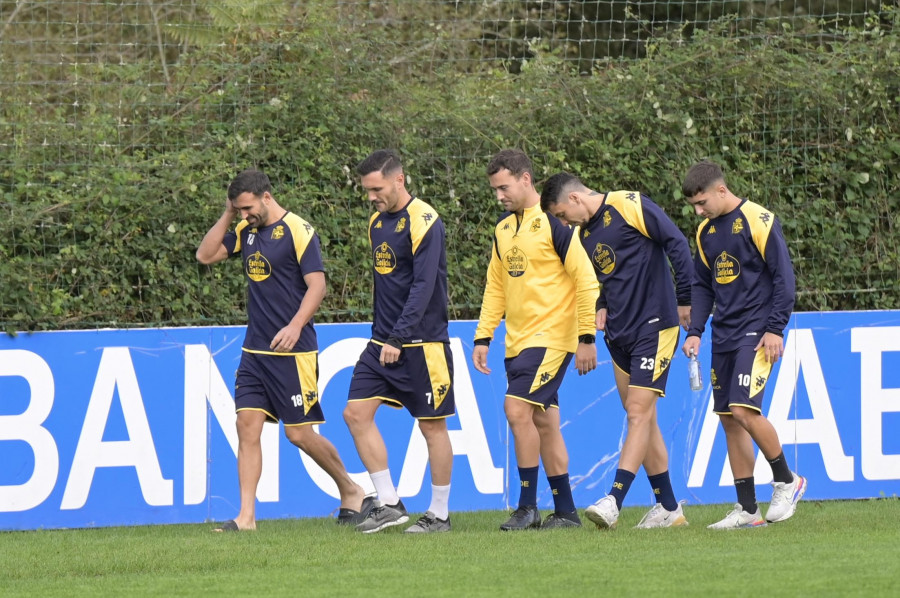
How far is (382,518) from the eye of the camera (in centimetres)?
754

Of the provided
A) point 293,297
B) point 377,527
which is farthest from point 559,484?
point 293,297

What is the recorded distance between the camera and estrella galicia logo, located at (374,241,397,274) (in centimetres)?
757

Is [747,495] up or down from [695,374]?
down

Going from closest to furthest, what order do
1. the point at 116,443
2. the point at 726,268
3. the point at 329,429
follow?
the point at 726,268, the point at 116,443, the point at 329,429

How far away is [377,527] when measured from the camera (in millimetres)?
7535

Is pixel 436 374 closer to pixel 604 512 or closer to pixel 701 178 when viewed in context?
pixel 604 512

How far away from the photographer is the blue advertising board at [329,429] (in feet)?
27.7

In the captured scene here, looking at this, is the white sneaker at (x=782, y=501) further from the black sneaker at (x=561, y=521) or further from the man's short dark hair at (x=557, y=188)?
the man's short dark hair at (x=557, y=188)

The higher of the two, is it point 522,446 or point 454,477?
point 522,446

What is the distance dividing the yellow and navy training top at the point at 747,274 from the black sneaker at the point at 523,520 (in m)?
1.45

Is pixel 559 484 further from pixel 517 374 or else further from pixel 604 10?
pixel 604 10

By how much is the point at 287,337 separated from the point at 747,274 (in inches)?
105

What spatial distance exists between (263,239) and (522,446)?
2.00 metres

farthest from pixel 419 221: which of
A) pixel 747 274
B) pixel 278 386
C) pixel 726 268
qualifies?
pixel 747 274
